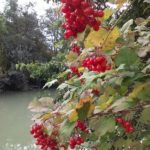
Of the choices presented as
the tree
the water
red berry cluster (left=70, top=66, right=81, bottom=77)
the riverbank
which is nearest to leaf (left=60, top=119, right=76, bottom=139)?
red berry cluster (left=70, top=66, right=81, bottom=77)

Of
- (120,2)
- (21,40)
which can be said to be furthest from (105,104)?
(21,40)

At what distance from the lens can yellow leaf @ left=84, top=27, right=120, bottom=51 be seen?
993mm

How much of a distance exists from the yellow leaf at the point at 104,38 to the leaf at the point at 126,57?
4 cm

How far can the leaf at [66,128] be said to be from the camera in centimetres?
93

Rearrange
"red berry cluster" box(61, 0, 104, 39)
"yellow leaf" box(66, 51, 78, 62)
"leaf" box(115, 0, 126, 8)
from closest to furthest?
1. "red berry cluster" box(61, 0, 104, 39)
2. "leaf" box(115, 0, 126, 8)
3. "yellow leaf" box(66, 51, 78, 62)

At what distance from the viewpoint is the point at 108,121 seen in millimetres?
943

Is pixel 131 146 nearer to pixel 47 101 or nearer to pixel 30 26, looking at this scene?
pixel 47 101

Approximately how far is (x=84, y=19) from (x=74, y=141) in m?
0.42

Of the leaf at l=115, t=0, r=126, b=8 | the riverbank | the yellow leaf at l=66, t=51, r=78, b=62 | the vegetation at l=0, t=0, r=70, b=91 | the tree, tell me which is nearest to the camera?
the leaf at l=115, t=0, r=126, b=8

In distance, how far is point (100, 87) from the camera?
3.41 ft

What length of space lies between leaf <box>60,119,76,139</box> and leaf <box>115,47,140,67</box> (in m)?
0.19

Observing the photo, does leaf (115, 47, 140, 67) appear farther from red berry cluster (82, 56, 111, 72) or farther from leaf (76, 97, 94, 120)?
leaf (76, 97, 94, 120)

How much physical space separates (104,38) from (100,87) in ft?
0.43

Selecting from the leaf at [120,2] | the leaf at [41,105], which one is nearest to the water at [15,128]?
the leaf at [41,105]
